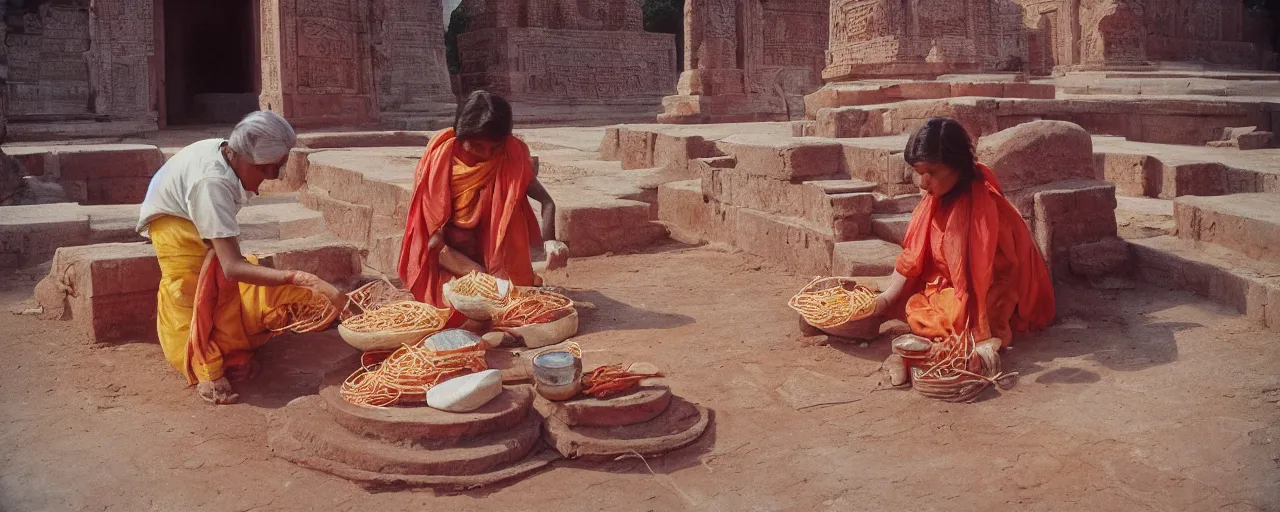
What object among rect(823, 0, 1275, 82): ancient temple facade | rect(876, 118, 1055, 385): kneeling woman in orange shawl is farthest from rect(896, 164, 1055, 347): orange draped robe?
rect(823, 0, 1275, 82): ancient temple facade

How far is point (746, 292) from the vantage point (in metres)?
5.43

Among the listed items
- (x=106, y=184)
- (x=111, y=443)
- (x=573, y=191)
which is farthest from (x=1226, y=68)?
(x=111, y=443)

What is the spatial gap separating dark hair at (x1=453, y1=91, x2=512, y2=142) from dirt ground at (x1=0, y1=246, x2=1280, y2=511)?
1030mm

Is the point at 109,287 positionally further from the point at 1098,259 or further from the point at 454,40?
the point at 454,40

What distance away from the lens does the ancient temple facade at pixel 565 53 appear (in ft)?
59.0

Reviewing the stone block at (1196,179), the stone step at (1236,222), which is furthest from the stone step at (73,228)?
the stone block at (1196,179)

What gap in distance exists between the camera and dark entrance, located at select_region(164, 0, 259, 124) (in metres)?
19.1

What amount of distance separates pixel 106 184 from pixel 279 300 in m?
5.78

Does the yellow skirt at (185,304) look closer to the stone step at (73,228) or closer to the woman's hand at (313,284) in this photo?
the woman's hand at (313,284)

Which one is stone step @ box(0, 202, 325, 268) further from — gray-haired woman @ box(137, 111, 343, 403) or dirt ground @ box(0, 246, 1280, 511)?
gray-haired woman @ box(137, 111, 343, 403)

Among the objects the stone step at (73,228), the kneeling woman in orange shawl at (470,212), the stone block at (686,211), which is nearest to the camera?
the kneeling woman in orange shawl at (470,212)

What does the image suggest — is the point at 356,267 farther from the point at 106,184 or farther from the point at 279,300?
the point at 106,184

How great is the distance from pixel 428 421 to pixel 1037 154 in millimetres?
3425

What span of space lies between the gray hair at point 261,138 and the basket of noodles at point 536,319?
45.0 inches
